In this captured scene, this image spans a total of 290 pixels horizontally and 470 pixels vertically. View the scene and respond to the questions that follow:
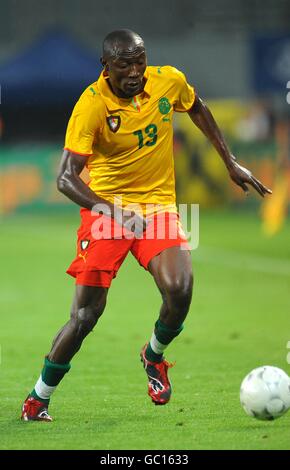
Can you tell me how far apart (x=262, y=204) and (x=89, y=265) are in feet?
64.2

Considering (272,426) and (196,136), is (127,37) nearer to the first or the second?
(272,426)

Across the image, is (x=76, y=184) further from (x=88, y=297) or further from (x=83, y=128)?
(x=88, y=297)

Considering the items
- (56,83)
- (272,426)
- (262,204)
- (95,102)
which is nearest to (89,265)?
(95,102)

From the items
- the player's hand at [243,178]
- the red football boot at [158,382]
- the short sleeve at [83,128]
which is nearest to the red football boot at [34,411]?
the red football boot at [158,382]

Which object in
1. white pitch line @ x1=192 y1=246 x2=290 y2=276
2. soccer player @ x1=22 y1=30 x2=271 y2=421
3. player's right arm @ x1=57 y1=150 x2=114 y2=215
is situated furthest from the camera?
white pitch line @ x1=192 y1=246 x2=290 y2=276

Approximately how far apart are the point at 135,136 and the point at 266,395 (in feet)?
6.41

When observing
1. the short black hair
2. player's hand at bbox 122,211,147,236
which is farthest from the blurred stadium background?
the short black hair

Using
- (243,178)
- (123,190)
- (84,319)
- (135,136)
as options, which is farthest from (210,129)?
(84,319)

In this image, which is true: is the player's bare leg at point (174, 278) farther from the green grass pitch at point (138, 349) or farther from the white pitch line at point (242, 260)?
the white pitch line at point (242, 260)

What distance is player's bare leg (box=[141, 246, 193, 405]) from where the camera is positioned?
24.6ft

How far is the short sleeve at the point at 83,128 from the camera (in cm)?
728

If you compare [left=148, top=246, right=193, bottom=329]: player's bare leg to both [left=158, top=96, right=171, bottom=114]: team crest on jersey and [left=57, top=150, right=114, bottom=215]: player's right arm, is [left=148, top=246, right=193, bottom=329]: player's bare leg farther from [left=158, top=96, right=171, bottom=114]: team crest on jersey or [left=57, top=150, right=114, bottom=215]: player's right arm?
[left=158, top=96, right=171, bottom=114]: team crest on jersey

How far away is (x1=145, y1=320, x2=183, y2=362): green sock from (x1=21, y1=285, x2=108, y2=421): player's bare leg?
55 centimetres

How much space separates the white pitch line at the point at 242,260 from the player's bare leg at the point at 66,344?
8921 millimetres
